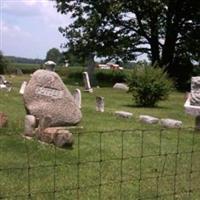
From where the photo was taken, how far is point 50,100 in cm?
1327

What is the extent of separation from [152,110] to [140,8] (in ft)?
52.6

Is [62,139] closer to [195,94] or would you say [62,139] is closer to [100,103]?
[100,103]

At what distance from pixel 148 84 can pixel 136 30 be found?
54.6ft

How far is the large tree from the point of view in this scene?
3484 cm

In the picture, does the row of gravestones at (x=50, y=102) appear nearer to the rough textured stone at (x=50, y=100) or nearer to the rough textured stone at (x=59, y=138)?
the rough textured stone at (x=50, y=100)

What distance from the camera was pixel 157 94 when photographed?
21.2m

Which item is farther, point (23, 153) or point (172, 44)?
point (172, 44)

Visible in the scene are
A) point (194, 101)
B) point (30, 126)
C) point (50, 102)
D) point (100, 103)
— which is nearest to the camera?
point (30, 126)

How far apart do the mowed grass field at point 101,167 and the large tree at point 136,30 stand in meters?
21.4

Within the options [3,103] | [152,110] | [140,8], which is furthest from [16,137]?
[140,8]

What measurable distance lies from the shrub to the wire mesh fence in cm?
848

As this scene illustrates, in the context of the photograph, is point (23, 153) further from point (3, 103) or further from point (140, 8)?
point (140, 8)

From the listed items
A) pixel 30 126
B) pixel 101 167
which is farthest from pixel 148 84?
pixel 101 167

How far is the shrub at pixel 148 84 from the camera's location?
2100 centimetres
